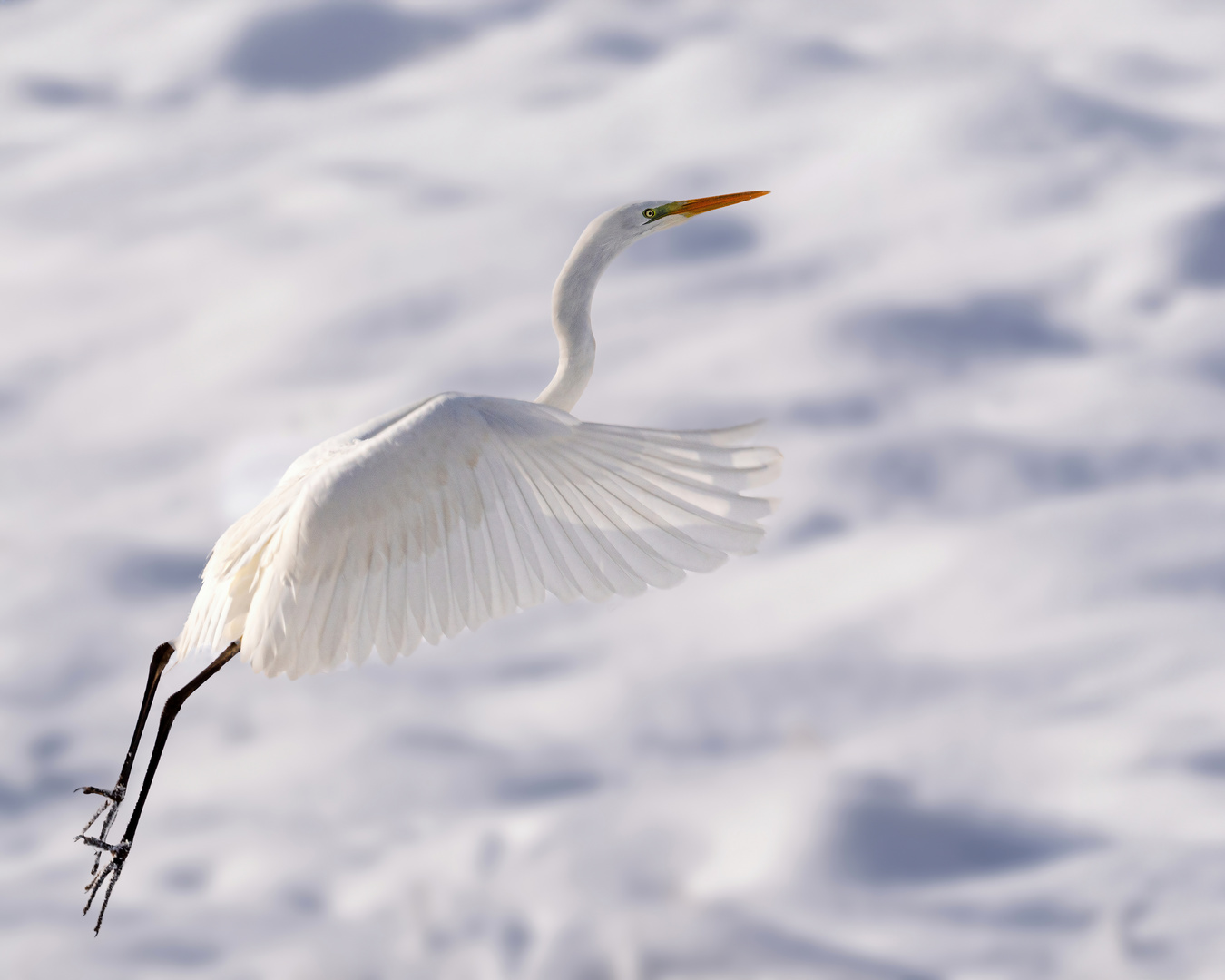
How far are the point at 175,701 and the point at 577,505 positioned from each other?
8.92ft

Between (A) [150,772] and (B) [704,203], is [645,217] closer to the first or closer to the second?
(B) [704,203]

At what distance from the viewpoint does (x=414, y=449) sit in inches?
299

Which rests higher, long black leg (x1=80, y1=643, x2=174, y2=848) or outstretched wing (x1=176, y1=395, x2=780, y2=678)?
outstretched wing (x1=176, y1=395, x2=780, y2=678)

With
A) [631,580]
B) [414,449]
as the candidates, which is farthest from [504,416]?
[631,580]

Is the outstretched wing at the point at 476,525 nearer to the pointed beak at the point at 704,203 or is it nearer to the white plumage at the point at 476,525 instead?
the white plumage at the point at 476,525

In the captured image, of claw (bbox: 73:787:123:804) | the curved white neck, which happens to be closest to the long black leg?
claw (bbox: 73:787:123:804)

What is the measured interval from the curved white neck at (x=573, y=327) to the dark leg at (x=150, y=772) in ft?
7.33

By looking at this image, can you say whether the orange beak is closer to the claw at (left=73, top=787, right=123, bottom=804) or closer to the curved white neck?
the curved white neck

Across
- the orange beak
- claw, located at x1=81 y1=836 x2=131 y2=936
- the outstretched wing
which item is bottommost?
claw, located at x1=81 y1=836 x2=131 y2=936

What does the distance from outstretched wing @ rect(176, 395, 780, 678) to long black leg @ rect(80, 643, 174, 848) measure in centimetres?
112

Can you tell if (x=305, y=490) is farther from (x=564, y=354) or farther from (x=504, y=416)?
(x=564, y=354)

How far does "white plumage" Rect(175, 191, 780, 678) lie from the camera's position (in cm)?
743

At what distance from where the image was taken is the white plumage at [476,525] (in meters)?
7.43

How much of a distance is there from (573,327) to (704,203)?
138 cm
